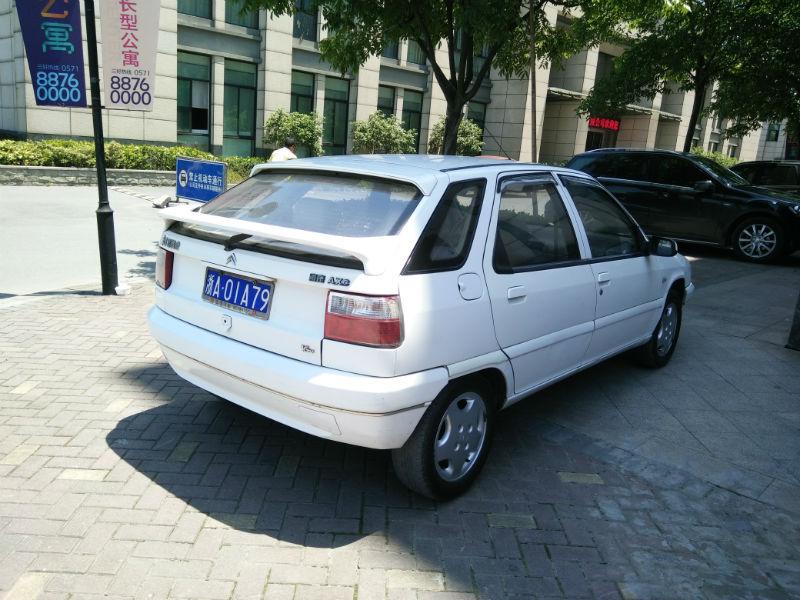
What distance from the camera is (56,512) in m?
3.21

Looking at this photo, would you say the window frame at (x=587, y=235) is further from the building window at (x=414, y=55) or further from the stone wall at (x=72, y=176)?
the building window at (x=414, y=55)

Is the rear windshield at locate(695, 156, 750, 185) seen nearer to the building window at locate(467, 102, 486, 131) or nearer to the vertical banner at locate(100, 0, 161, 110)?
the vertical banner at locate(100, 0, 161, 110)

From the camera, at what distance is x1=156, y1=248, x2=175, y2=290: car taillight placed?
3.81m

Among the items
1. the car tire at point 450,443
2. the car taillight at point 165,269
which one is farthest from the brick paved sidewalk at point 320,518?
the car taillight at point 165,269

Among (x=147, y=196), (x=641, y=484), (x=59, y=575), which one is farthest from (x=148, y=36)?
(x=147, y=196)

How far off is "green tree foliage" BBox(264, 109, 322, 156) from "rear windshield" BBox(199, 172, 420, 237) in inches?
754

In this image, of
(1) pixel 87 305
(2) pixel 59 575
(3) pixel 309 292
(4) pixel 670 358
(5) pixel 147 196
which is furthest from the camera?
(5) pixel 147 196

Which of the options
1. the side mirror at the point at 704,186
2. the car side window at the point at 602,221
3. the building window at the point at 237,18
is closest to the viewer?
the car side window at the point at 602,221

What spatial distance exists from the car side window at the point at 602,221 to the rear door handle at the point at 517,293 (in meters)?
1.02

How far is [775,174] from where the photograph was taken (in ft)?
48.5

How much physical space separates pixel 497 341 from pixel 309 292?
106 cm

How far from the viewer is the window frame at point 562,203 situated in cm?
356

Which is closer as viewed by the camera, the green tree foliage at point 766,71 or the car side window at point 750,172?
the green tree foliage at point 766,71

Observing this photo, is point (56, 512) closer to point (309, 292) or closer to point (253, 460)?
point (253, 460)
